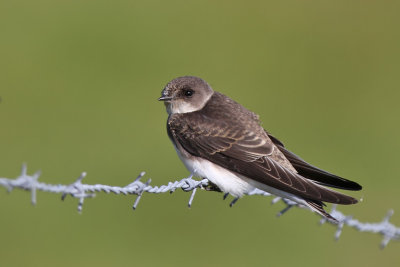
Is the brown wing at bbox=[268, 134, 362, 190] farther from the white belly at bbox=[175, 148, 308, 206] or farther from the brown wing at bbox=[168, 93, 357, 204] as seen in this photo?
the white belly at bbox=[175, 148, 308, 206]

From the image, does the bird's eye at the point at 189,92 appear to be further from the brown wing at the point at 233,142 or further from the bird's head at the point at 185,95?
the brown wing at the point at 233,142

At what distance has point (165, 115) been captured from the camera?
13258 mm

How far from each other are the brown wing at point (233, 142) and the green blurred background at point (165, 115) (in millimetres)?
3391

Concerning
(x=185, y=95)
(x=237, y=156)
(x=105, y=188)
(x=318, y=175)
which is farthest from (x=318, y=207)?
(x=105, y=188)

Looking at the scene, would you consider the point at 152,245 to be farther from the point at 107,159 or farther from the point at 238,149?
the point at 238,149

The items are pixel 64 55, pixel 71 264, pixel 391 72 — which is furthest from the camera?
pixel 391 72

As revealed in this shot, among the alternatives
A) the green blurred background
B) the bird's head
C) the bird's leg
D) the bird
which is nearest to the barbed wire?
the bird's leg

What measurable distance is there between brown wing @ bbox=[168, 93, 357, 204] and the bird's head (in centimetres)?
17

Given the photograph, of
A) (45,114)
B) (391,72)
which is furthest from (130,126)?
(391,72)

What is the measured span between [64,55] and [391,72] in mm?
6212

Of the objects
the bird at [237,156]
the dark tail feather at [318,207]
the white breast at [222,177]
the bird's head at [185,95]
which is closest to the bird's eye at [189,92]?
the bird's head at [185,95]

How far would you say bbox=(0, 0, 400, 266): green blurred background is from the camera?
9.30 meters

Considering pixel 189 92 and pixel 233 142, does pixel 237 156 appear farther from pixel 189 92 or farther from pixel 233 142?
pixel 189 92

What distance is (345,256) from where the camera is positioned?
9688 millimetres
